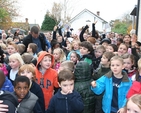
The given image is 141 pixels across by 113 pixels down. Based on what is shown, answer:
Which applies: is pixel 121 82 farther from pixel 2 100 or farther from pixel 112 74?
pixel 2 100

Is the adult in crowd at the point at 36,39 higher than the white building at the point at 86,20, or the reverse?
the white building at the point at 86,20

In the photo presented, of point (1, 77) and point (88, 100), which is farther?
point (88, 100)

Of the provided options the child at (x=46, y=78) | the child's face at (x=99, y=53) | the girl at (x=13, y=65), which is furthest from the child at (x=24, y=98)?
the child's face at (x=99, y=53)

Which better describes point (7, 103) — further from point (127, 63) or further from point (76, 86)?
point (127, 63)

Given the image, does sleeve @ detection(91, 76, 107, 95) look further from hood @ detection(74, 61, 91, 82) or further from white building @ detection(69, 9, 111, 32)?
white building @ detection(69, 9, 111, 32)

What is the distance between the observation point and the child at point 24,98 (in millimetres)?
3541

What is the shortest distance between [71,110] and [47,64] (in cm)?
153

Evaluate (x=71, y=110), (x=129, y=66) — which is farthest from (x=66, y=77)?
(x=129, y=66)

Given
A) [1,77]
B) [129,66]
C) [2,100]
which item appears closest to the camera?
[2,100]

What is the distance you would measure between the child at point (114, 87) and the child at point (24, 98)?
1.20m

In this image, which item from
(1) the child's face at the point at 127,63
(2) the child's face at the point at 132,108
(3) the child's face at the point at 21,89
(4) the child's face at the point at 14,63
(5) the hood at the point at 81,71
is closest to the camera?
(2) the child's face at the point at 132,108

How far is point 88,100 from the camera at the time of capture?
4.50 m

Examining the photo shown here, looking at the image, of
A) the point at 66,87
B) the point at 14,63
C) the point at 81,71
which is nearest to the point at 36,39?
the point at 14,63

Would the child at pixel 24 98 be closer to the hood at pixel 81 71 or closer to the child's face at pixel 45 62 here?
the hood at pixel 81 71
